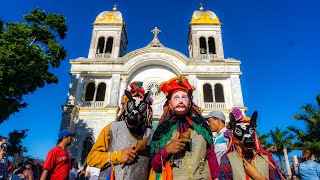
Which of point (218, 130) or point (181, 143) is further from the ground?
point (218, 130)

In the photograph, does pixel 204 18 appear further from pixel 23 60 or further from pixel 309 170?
pixel 309 170

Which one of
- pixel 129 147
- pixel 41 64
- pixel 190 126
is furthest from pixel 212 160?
pixel 41 64

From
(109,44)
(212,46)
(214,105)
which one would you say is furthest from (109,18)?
(214,105)

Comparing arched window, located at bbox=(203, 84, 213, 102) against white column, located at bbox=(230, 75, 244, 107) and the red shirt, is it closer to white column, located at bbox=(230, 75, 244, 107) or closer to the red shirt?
white column, located at bbox=(230, 75, 244, 107)

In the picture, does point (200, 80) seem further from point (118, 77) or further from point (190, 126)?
point (190, 126)

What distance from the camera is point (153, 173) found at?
2494 millimetres

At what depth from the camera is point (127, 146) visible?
2.57 m

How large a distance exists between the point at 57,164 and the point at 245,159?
3044 millimetres

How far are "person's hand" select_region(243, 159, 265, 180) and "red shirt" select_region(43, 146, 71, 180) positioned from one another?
2965 millimetres

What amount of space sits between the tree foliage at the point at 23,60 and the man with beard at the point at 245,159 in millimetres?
11025

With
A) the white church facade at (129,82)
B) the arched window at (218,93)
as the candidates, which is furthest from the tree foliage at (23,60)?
the arched window at (218,93)

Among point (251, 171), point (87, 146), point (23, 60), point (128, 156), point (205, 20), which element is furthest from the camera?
point (205, 20)

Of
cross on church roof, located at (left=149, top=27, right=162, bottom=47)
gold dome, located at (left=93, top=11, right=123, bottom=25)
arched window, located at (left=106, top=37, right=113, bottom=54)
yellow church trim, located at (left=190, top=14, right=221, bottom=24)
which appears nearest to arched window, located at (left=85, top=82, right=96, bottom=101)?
arched window, located at (left=106, top=37, right=113, bottom=54)

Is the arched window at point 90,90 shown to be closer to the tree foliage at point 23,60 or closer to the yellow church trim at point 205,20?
the tree foliage at point 23,60
